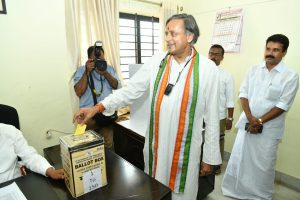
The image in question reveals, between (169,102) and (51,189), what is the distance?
0.73 metres

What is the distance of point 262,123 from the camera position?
1.94 m

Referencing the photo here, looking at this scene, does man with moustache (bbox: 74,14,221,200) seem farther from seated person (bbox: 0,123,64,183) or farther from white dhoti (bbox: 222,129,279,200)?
white dhoti (bbox: 222,129,279,200)

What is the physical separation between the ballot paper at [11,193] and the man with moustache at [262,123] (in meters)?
1.82

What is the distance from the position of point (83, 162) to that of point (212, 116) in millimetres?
776

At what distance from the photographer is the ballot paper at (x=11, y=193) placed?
855mm

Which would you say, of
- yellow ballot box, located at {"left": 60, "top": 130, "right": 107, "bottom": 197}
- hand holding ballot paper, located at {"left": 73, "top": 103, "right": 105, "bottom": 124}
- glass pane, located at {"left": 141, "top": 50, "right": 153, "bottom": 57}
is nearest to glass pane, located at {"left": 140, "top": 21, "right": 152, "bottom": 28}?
glass pane, located at {"left": 141, "top": 50, "right": 153, "bottom": 57}

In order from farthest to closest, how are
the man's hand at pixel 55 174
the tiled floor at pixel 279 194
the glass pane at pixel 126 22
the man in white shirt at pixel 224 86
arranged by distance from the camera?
the glass pane at pixel 126 22 < the man in white shirt at pixel 224 86 < the tiled floor at pixel 279 194 < the man's hand at pixel 55 174

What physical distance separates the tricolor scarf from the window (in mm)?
2003

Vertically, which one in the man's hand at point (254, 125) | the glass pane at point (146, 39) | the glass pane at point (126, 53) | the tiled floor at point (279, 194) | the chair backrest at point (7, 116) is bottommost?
the tiled floor at point (279, 194)

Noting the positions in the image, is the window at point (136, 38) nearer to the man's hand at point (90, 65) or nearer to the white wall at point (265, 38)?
the white wall at point (265, 38)

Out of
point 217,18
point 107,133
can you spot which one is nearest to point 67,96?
point 107,133

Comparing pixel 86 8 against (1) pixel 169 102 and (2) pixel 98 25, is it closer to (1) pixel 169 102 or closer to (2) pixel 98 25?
(2) pixel 98 25

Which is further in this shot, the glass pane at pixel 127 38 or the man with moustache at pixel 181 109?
the glass pane at pixel 127 38

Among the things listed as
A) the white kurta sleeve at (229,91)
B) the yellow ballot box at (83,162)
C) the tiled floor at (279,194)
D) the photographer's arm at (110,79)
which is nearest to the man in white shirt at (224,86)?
the white kurta sleeve at (229,91)
